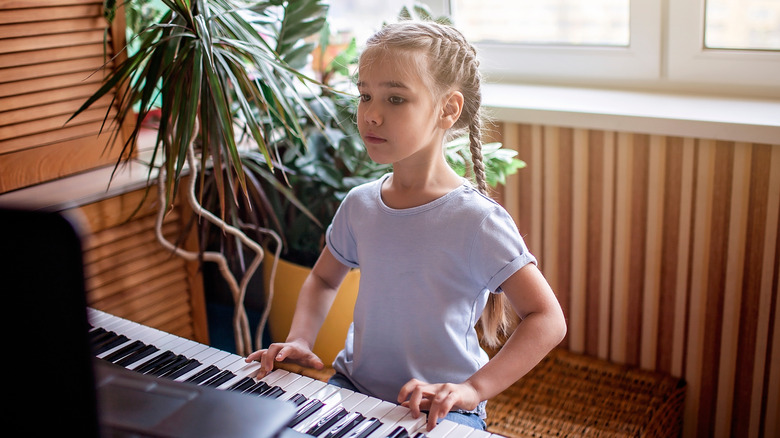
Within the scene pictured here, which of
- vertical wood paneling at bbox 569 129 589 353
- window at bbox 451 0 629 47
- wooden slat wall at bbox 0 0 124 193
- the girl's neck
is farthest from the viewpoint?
window at bbox 451 0 629 47

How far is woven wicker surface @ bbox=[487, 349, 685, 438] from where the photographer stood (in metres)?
1.76

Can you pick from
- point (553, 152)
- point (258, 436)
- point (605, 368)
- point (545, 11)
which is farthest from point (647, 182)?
point (258, 436)

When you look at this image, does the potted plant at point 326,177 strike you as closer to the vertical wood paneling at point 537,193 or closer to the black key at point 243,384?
the vertical wood paneling at point 537,193

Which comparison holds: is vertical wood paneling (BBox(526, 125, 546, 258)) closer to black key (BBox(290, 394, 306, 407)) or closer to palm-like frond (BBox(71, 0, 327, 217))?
palm-like frond (BBox(71, 0, 327, 217))

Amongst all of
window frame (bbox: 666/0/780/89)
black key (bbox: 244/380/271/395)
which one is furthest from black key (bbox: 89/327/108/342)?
window frame (bbox: 666/0/780/89)

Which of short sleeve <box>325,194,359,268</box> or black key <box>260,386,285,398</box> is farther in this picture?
short sleeve <box>325,194,359,268</box>

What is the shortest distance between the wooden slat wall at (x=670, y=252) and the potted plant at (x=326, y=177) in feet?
0.63

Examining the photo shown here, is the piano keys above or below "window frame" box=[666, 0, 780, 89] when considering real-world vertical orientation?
below

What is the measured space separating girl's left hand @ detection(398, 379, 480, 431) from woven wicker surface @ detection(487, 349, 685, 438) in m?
0.67

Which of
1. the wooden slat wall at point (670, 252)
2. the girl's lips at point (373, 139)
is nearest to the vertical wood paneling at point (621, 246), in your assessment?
the wooden slat wall at point (670, 252)

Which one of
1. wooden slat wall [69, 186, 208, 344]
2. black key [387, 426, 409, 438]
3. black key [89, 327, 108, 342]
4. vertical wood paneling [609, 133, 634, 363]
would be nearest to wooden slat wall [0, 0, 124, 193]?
wooden slat wall [69, 186, 208, 344]

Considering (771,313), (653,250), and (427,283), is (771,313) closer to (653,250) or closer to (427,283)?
(653,250)

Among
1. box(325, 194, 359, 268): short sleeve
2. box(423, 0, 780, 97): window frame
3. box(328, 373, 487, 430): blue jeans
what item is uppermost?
box(423, 0, 780, 97): window frame

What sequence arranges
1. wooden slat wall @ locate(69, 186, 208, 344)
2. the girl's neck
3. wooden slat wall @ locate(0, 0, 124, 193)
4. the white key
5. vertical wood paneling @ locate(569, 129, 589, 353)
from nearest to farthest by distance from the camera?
the white key, the girl's neck, wooden slat wall @ locate(0, 0, 124, 193), wooden slat wall @ locate(69, 186, 208, 344), vertical wood paneling @ locate(569, 129, 589, 353)
